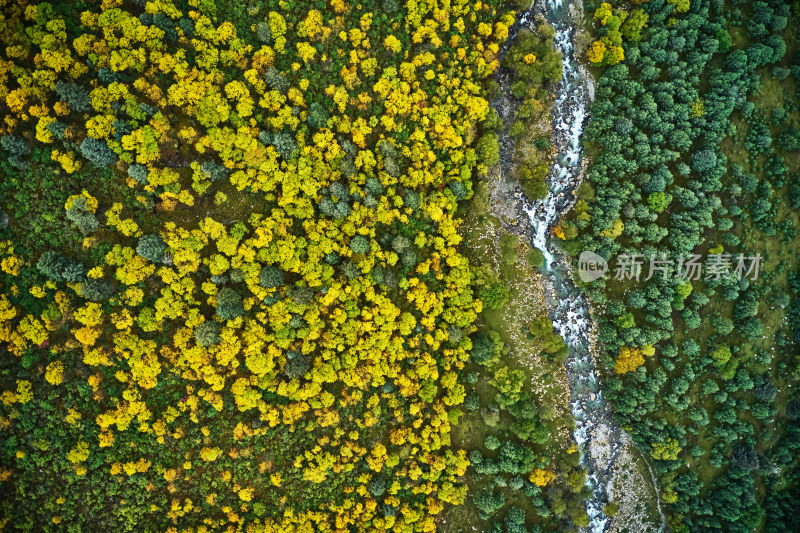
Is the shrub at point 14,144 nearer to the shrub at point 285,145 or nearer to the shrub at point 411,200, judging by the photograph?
the shrub at point 285,145

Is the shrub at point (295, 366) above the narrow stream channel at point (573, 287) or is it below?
below

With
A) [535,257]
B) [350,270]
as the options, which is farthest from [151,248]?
[535,257]

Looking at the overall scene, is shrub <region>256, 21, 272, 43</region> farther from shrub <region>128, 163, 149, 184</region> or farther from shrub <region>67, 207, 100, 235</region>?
shrub <region>67, 207, 100, 235</region>

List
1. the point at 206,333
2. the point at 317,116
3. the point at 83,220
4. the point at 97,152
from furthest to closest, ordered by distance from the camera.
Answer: the point at 317,116, the point at 206,333, the point at 83,220, the point at 97,152

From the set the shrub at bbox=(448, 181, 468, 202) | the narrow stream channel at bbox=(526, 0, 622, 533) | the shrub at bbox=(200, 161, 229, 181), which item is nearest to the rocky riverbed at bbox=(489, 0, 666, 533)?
the narrow stream channel at bbox=(526, 0, 622, 533)

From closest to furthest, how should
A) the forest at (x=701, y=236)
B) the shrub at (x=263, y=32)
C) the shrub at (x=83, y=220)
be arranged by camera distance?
the shrub at (x=83, y=220), the shrub at (x=263, y=32), the forest at (x=701, y=236)

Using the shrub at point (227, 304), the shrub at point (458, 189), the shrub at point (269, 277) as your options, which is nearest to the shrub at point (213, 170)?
the shrub at point (269, 277)

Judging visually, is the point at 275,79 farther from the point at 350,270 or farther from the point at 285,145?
the point at 350,270
